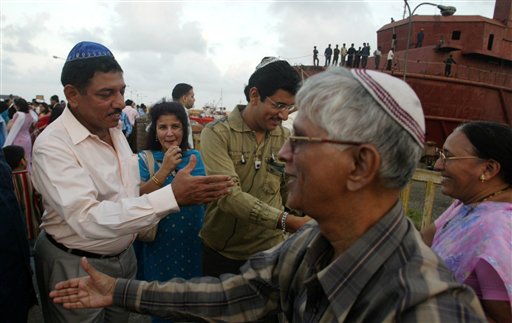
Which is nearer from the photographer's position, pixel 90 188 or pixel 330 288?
pixel 330 288

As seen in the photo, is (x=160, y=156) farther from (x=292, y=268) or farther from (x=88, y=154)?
(x=292, y=268)

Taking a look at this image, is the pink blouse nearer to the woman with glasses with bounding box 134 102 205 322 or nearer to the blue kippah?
the woman with glasses with bounding box 134 102 205 322

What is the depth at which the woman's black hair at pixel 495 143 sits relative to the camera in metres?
1.83

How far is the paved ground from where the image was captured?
3.23 metres

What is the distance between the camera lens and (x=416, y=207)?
686 centimetres

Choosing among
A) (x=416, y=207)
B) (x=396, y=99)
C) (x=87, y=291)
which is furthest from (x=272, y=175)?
(x=416, y=207)

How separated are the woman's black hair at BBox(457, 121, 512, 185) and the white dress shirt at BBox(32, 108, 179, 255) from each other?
1.62 metres

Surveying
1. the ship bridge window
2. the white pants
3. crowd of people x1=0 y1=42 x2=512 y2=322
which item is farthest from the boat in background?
the white pants

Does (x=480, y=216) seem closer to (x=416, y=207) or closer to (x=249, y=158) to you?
(x=249, y=158)

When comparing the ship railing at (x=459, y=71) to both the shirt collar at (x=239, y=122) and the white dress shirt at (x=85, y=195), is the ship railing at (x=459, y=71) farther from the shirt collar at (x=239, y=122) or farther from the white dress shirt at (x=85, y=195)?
the white dress shirt at (x=85, y=195)

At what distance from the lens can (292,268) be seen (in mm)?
1366

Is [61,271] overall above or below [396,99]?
below

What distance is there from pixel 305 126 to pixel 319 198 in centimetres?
25

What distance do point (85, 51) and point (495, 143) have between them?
2250 mm
